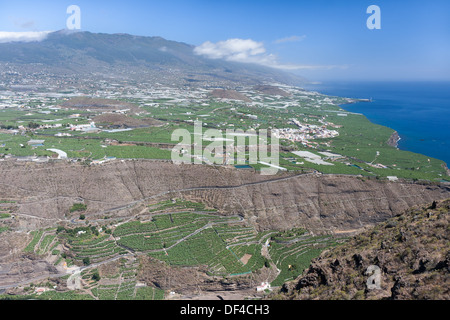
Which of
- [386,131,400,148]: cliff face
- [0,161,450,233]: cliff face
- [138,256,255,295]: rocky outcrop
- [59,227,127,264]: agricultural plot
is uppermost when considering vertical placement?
[386,131,400,148]: cliff face

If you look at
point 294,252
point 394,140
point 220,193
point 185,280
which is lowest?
point 185,280

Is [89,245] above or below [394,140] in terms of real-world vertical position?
below

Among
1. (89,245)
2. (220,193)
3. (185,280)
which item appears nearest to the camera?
(185,280)

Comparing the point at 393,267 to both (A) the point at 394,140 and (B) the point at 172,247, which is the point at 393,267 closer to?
(B) the point at 172,247

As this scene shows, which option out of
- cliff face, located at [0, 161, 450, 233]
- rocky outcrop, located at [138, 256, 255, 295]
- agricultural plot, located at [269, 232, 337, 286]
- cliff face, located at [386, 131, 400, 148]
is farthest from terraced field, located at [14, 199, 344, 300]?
cliff face, located at [386, 131, 400, 148]

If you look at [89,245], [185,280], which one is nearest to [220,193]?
[185,280]

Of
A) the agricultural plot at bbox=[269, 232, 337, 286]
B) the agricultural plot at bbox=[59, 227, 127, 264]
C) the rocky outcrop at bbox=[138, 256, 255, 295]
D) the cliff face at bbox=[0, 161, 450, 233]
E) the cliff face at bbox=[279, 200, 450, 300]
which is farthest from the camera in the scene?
the cliff face at bbox=[0, 161, 450, 233]

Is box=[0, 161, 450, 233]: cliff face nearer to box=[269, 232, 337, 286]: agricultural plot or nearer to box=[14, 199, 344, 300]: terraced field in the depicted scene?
box=[269, 232, 337, 286]: agricultural plot
